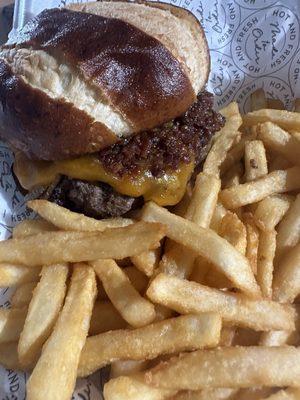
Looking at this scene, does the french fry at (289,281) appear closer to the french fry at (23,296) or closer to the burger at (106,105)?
the burger at (106,105)

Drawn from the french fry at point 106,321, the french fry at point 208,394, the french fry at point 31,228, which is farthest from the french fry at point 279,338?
the french fry at point 31,228

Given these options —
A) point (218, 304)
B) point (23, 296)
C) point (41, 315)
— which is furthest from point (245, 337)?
point (23, 296)

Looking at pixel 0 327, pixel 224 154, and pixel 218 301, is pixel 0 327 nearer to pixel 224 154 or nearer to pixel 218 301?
pixel 218 301

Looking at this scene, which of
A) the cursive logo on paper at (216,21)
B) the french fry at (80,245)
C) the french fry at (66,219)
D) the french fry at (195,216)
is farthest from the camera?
the cursive logo on paper at (216,21)

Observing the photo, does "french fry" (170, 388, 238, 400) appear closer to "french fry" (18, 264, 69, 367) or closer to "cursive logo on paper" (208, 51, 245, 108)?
"french fry" (18, 264, 69, 367)

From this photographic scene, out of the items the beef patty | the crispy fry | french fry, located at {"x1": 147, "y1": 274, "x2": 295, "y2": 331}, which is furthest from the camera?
the crispy fry

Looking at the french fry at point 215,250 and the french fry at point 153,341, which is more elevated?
the french fry at point 215,250

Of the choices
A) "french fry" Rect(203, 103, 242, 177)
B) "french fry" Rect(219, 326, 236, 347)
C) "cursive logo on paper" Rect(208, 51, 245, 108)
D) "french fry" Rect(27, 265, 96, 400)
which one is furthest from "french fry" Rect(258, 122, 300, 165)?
"french fry" Rect(27, 265, 96, 400)
